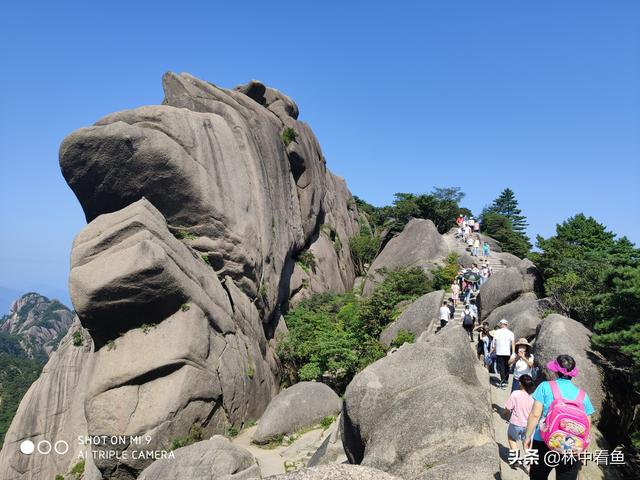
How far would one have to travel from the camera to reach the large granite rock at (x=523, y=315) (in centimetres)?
1566

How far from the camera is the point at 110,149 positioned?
16.2m

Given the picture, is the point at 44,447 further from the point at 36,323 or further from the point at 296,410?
the point at 36,323

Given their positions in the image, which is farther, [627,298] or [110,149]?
[110,149]

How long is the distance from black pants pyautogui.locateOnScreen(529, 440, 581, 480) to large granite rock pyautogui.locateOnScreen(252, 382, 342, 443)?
1070 centimetres

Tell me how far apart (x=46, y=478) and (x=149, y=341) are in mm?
7397

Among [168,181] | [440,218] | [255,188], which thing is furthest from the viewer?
[440,218]

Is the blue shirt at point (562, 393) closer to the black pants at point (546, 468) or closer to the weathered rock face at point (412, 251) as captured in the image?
the black pants at point (546, 468)

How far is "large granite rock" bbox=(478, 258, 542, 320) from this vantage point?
798 inches

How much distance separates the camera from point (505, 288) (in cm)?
2039

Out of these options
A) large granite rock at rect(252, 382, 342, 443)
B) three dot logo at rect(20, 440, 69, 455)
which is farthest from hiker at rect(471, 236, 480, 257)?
three dot logo at rect(20, 440, 69, 455)

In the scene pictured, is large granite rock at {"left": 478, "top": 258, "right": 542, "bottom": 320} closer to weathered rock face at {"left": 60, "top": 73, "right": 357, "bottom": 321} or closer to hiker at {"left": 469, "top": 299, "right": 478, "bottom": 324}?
hiker at {"left": 469, "top": 299, "right": 478, "bottom": 324}

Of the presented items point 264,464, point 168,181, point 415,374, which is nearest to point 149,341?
point 264,464

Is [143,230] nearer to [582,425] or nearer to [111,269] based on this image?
[111,269]

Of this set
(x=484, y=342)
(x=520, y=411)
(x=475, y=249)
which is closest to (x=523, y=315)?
(x=484, y=342)
